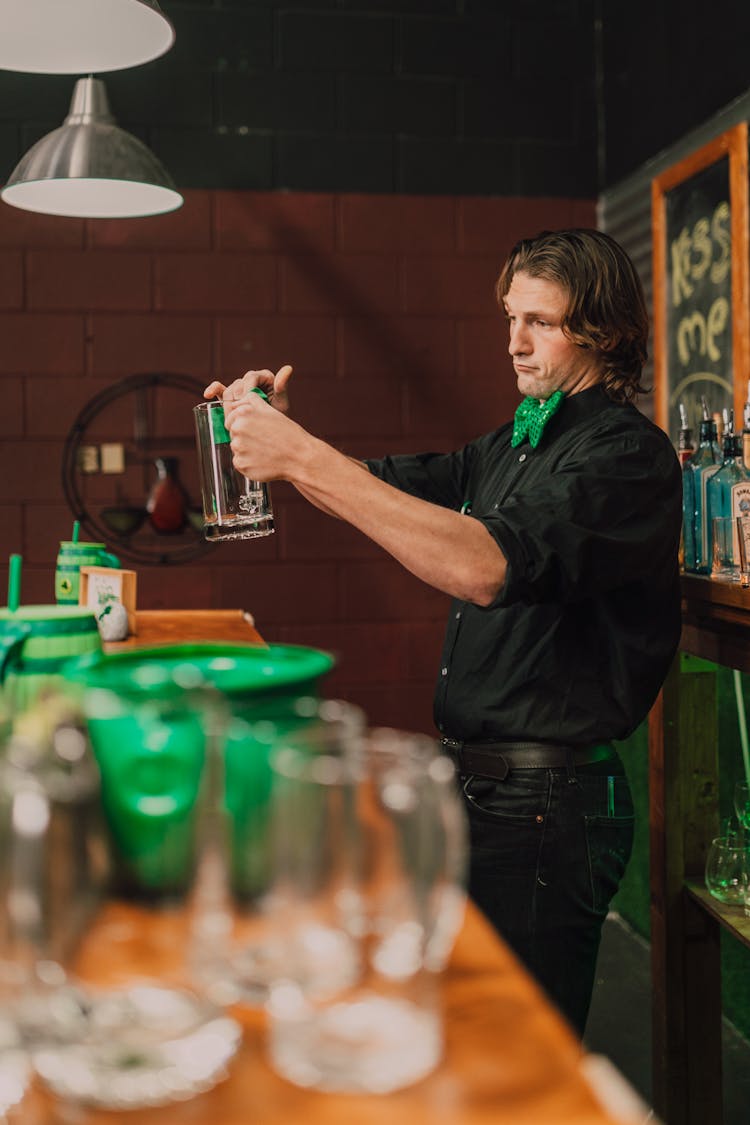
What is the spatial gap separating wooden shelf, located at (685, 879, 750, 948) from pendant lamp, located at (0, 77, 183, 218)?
6.46ft

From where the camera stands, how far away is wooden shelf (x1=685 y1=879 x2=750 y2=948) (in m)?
2.15

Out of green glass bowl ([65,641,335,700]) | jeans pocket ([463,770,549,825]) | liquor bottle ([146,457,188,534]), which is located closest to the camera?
green glass bowl ([65,641,335,700])

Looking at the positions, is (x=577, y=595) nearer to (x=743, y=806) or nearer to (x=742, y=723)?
(x=743, y=806)

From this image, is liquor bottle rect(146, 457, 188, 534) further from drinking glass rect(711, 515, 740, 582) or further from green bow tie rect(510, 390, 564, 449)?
drinking glass rect(711, 515, 740, 582)

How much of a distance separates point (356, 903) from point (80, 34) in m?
2.10

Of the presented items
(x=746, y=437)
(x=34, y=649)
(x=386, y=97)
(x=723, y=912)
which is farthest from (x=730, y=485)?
(x=386, y=97)

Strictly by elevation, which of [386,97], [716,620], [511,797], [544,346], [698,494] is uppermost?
[386,97]

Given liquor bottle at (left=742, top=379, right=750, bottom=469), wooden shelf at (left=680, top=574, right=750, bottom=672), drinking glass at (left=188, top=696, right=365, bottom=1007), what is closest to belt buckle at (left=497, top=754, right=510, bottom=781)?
wooden shelf at (left=680, top=574, right=750, bottom=672)

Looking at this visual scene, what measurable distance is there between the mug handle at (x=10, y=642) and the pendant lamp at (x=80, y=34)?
1.51m

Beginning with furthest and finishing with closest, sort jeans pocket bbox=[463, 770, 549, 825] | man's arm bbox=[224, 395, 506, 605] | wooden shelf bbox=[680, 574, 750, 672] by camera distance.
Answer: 1. wooden shelf bbox=[680, 574, 750, 672]
2. jeans pocket bbox=[463, 770, 549, 825]
3. man's arm bbox=[224, 395, 506, 605]

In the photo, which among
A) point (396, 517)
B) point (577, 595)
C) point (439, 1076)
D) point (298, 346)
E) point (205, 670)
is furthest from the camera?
point (298, 346)

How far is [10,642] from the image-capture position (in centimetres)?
112

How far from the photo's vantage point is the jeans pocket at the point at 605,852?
77.9 inches

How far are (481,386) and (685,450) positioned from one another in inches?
77.3
